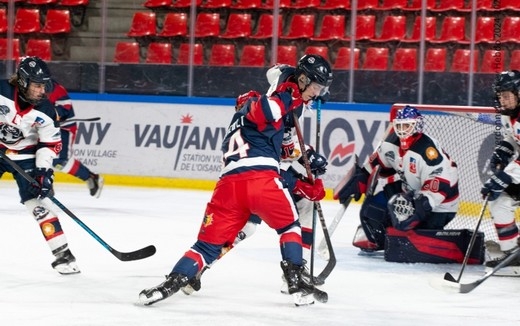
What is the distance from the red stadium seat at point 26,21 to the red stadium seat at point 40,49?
137 millimetres

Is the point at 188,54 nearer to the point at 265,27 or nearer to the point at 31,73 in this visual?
the point at 265,27

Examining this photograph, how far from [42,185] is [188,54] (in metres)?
4.44

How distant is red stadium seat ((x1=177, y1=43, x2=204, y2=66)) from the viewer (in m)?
9.09

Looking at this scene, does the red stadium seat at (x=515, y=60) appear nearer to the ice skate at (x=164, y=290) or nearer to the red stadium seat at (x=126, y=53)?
the red stadium seat at (x=126, y=53)

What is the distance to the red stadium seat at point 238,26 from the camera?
30.3 feet

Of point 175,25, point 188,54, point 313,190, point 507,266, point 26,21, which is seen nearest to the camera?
point 313,190

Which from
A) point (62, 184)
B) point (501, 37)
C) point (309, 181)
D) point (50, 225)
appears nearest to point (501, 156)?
point (309, 181)

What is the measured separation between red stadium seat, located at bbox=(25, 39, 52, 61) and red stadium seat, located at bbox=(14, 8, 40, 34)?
0.14 m

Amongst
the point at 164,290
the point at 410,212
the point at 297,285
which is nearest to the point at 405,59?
the point at 410,212

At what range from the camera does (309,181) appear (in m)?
4.54

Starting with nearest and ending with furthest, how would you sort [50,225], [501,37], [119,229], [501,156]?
[50,225], [501,156], [119,229], [501,37]

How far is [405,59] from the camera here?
862cm

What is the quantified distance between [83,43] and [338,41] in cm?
234

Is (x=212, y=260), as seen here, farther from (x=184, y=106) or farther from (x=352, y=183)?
(x=184, y=106)
